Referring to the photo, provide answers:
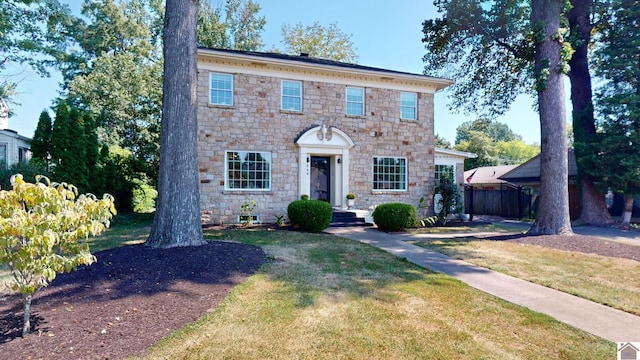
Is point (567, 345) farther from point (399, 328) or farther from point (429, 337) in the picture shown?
point (399, 328)

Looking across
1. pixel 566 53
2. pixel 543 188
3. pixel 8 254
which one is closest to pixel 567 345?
pixel 8 254

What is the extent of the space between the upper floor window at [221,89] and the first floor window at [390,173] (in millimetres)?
5951

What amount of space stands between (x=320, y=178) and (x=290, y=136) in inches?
81.3

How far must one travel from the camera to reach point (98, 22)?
20406 mm

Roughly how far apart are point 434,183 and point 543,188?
4.63 metres

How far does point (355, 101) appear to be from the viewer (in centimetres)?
1286

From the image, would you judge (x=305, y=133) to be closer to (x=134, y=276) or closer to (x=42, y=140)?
(x=134, y=276)

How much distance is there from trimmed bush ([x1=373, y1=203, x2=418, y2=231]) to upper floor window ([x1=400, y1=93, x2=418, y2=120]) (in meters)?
4.70

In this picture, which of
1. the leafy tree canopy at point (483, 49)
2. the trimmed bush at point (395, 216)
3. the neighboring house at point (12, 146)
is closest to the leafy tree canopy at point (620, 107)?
the leafy tree canopy at point (483, 49)

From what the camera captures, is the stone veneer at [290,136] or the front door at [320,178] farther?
the front door at [320,178]

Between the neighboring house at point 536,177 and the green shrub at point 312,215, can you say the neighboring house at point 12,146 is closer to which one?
the green shrub at point 312,215

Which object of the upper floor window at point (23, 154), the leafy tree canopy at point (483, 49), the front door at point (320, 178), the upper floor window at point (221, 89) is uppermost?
the leafy tree canopy at point (483, 49)

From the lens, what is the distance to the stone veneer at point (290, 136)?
11141mm

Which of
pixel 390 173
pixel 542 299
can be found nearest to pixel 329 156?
pixel 390 173
